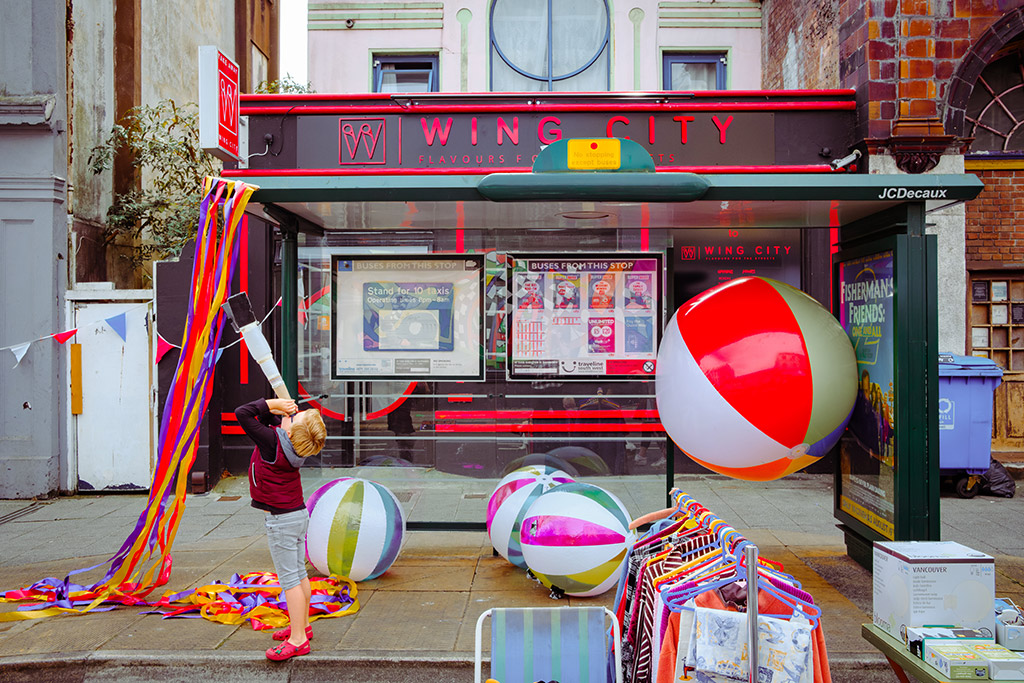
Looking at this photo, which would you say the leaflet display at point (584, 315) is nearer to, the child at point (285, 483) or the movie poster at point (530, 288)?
the movie poster at point (530, 288)

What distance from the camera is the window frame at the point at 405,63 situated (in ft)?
36.3

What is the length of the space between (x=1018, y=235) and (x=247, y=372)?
1021 cm

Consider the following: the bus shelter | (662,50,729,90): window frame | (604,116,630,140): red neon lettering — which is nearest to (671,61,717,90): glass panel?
(662,50,729,90): window frame

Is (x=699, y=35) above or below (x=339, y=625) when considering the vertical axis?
above

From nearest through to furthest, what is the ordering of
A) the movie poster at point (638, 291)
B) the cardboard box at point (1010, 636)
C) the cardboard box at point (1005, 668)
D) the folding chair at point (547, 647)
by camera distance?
the cardboard box at point (1005, 668) < the folding chair at point (547, 647) < the cardboard box at point (1010, 636) < the movie poster at point (638, 291)

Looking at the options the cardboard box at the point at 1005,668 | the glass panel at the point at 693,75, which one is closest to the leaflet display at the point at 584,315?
the cardboard box at the point at 1005,668

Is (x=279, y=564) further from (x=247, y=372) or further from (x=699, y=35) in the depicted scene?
(x=699, y=35)

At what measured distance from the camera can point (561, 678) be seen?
309 centimetres

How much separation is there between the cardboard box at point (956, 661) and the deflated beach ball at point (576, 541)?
2.12 meters

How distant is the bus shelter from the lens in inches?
197

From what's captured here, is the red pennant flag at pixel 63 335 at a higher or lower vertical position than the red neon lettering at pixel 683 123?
lower

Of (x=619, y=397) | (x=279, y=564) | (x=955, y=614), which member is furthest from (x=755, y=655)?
(x=619, y=397)

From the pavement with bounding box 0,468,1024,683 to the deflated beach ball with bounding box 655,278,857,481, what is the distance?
1.25 meters

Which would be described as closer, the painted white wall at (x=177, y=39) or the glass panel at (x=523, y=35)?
the glass panel at (x=523, y=35)
